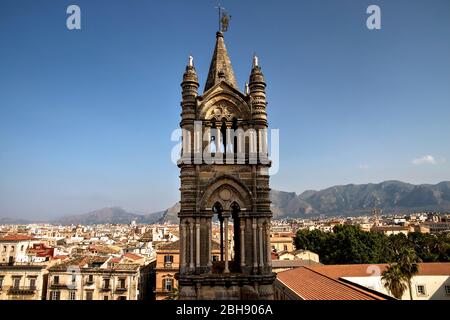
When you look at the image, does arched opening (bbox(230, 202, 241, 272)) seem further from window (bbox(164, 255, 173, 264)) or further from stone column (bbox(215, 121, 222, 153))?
window (bbox(164, 255, 173, 264))

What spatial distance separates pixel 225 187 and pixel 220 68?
5.33 m

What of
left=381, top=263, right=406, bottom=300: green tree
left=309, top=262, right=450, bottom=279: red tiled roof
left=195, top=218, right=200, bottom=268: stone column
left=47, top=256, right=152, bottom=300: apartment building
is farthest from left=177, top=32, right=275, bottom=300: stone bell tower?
left=47, top=256, right=152, bottom=300: apartment building

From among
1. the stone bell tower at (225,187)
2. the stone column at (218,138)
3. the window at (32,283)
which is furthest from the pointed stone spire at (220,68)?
the window at (32,283)

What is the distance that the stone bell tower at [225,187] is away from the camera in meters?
12.7

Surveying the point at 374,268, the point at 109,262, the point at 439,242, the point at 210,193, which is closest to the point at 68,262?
the point at 109,262

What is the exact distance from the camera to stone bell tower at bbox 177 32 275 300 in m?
12.7

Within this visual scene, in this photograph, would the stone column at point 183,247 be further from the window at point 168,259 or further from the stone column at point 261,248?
the window at point 168,259

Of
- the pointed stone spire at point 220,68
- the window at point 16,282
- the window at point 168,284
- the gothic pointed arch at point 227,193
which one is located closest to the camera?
the gothic pointed arch at point 227,193

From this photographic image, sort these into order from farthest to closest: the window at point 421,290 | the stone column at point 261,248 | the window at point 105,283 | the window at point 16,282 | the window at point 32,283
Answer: the window at point 16,282 < the window at point 32,283 < the window at point 105,283 < the window at point 421,290 < the stone column at point 261,248

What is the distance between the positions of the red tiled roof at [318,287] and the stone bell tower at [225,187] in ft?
40.3

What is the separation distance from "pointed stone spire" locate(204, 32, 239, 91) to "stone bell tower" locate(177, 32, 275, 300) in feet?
0.51

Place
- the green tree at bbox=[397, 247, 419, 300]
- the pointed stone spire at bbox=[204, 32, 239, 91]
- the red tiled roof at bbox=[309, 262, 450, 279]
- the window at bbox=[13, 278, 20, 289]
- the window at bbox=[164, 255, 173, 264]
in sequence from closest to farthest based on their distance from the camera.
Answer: the pointed stone spire at bbox=[204, 32, 239, 91] → the green tree at bbox=[397, 247, 419, 300] → the red tiled roof at bbox=[309, 262, 450, 279] → the window at bbox=[164, 255, 173, 264] → the window at bbox=[13, 278, 20, 289]
